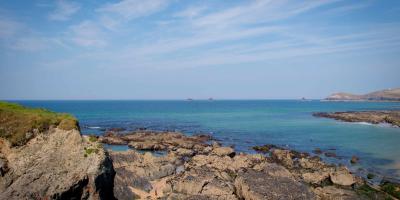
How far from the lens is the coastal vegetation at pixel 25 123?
74.5ft

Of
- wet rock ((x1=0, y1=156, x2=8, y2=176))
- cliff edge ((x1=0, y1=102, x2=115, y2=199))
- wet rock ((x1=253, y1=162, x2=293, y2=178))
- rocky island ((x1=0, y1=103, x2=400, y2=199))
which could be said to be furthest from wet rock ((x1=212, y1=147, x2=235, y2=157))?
wet rock ((x1=0, y1=156, x2=8, y2=176))

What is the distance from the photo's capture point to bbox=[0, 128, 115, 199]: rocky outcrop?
67.0 feet

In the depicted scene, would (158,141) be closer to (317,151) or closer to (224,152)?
(224,152)

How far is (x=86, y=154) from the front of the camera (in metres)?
21.8

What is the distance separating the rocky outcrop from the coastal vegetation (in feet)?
1.31

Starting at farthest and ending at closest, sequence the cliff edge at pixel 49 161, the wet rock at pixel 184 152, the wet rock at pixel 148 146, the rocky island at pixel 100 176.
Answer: the wet rock at pixel 148 146
the wet rock at pixel 184 152
the rocky island at pixel 100 176
the cliff edge at pixel 49 161

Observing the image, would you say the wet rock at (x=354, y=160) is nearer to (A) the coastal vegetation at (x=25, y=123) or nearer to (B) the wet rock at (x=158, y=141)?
(B) the wet rock at (x=158, y=141)

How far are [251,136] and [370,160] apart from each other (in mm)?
27839

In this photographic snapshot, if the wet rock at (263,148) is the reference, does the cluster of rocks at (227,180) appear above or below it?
above

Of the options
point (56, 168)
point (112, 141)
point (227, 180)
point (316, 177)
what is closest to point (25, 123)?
point (56, 168)

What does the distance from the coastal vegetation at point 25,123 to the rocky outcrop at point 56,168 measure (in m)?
0.40

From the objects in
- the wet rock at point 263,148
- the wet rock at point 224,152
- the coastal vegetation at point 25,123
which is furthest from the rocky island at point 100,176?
the wet rock at point 263,148

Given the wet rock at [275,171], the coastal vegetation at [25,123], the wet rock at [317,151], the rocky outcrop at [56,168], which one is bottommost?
the wet rock at [317,151]

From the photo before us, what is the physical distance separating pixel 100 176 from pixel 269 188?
12686 mm
